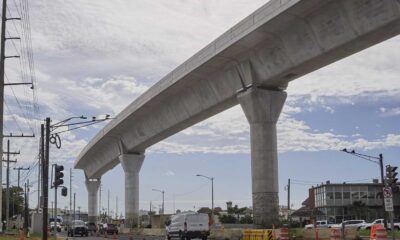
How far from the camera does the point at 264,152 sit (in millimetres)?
36219

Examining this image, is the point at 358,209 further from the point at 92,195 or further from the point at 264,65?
the point at 264,65

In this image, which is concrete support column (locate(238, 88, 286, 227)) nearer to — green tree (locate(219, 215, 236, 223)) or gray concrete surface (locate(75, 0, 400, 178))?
gray concrete surface (locate(75, 0, 400, 178))

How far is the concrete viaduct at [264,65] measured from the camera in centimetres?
2844

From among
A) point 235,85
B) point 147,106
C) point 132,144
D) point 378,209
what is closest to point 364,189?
point 378,209

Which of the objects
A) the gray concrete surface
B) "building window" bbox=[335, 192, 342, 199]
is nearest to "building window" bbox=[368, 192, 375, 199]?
"building window" bbox=[335, 192, 342, 199]

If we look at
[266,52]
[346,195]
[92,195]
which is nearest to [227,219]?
[92,195]

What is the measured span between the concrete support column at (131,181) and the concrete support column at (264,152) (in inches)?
1229

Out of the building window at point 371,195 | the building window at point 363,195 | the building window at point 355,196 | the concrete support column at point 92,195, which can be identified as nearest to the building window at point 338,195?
the building window at point 355,196

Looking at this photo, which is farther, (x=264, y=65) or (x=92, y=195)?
(x=92, y=195)

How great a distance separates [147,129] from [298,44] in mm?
27250

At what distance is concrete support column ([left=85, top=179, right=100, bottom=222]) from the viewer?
342 feet

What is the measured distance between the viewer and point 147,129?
56.7 meters

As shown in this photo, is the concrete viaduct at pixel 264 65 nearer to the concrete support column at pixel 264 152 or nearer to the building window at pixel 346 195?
the concrete support column at pixel 264 152

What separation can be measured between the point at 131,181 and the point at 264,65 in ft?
118
